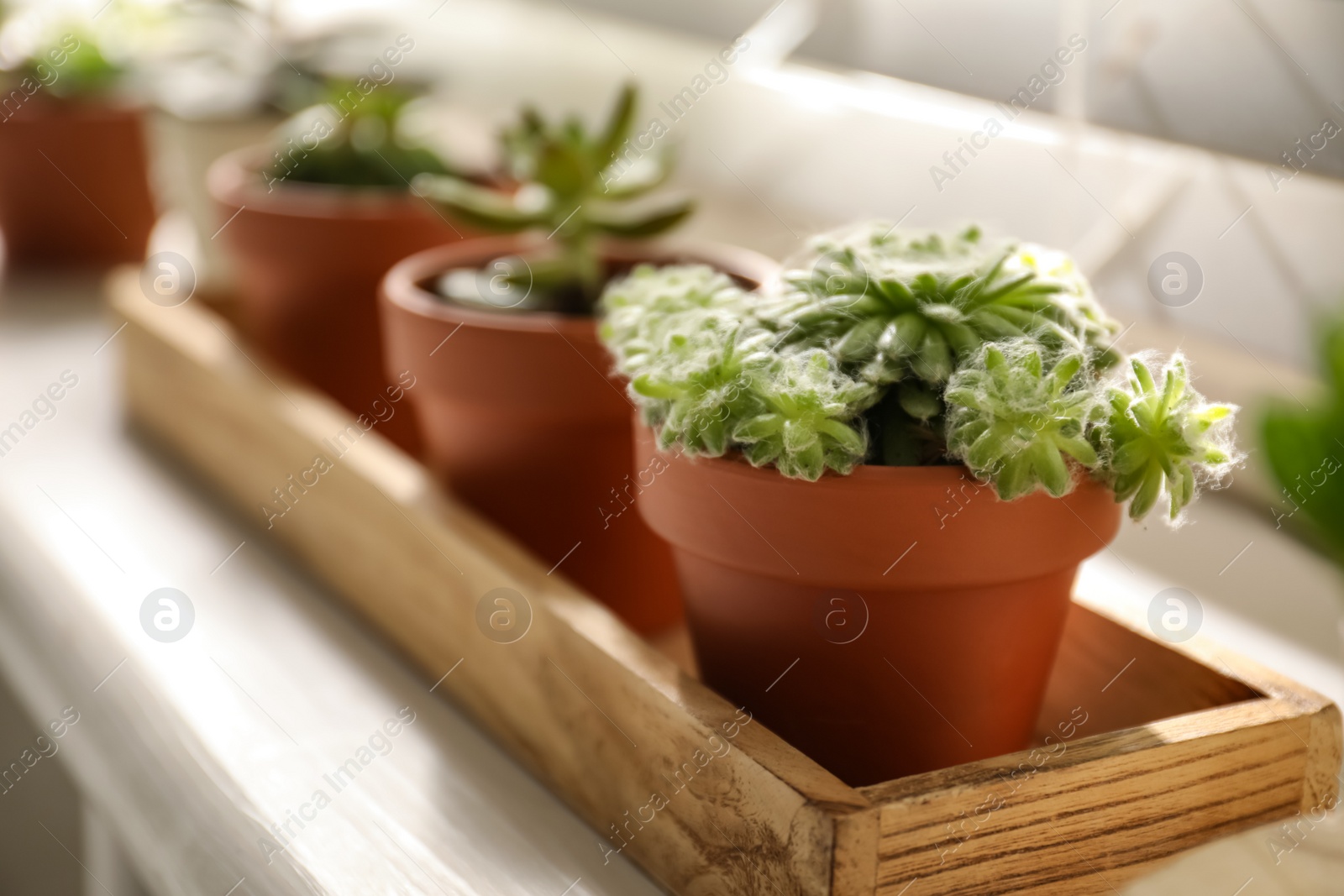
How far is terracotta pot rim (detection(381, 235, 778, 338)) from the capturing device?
0.64 metres

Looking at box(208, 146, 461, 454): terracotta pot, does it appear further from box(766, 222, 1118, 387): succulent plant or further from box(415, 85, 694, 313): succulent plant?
box(766, 222, 1118, 387): succulent plant

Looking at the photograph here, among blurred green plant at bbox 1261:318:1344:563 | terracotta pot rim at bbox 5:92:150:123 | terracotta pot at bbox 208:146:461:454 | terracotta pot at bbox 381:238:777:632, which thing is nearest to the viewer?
blurred green plant at bbox 1261:318:1344:563

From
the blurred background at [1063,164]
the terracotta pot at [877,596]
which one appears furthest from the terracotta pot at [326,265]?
the terracotta pot at [877,596]

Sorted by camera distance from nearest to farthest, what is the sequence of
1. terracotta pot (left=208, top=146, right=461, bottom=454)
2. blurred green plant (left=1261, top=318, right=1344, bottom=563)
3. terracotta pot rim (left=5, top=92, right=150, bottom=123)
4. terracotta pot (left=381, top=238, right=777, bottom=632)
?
1. blurred green plant (left=1261, top=318, right=1344, bottom=563)
2. terracotta pot (left=381, top=238, right=777, bottom=632)
3. terracotta pot (left=208, top=146, right=461, bottom=454)
4. terracotta pot rim (left=5, top=92, right=150, bottom=123)

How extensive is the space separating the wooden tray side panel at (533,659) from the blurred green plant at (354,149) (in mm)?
141

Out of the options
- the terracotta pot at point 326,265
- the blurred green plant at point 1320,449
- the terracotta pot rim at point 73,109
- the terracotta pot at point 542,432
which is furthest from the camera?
the terracotta pot rim at point 73,109

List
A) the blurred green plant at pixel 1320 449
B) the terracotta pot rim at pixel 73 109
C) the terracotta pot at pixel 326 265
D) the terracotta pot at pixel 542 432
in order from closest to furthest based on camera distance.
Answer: the blurred green plant at pixel 1320 449 < the terracotta pot at pixel 542 432 < the terracotta pot at pixel 326 265 < the terracotta pot rim at pixel 73 109

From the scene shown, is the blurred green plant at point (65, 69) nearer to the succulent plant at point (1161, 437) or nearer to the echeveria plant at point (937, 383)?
the echeveria plant at point (937, 383)

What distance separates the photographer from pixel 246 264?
2.97ft

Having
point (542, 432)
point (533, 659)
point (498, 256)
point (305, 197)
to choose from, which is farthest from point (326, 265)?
point (533, 659)

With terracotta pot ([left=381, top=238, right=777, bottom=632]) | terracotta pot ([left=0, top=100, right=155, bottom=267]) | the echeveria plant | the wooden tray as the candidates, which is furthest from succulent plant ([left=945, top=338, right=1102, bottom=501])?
terracotta pot ([left=0, top=100, right=155, bottom=267])

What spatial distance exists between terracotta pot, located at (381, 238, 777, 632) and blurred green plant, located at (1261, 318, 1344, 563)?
30 centimetres

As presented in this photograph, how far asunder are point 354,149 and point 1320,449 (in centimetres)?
71

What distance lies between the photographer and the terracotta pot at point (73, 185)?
128 cm
